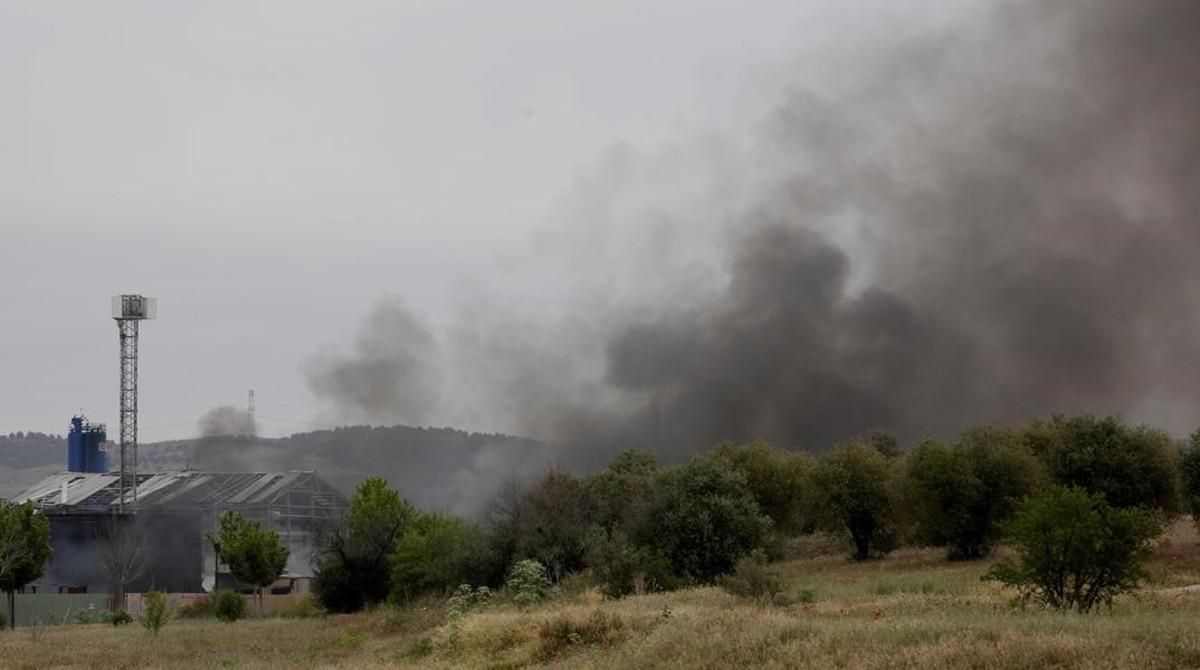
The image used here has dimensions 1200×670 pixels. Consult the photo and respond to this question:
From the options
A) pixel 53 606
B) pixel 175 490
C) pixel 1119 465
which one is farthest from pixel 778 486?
pixel 175 490

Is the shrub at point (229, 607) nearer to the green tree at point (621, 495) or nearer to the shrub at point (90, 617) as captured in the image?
the shrub at point (90, 617)

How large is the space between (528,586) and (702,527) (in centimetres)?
922

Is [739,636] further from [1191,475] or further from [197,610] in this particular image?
[197,610]

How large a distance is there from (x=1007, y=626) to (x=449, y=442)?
123 metres

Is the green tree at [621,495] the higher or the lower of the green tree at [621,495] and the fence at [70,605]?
the higher

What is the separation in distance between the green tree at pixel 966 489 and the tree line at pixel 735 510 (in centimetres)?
6

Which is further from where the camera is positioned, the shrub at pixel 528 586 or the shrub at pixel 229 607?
the shrub at pixel 229 607

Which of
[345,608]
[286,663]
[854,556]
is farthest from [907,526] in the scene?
[286,663]

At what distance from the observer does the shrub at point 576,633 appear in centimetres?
2364

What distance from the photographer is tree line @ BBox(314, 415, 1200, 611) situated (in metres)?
44.0

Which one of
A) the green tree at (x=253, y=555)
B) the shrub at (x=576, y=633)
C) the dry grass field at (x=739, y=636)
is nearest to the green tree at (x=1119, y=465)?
the dry grass field at (x=739, y=636)

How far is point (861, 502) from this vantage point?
6212 cm

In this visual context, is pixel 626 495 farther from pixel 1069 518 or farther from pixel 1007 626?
pixel 1007 626

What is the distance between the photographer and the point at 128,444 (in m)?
92.4
